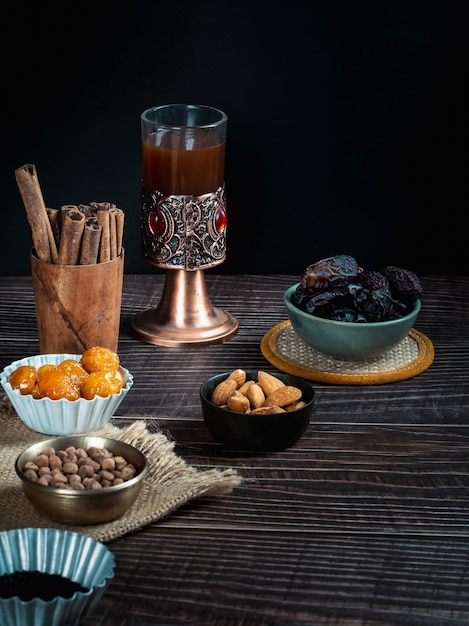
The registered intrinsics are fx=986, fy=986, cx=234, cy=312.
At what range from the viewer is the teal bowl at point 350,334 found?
5.04 ft

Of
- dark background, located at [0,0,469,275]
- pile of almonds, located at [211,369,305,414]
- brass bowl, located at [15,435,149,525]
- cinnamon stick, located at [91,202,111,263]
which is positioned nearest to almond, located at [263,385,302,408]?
pile of almonds, located at [211,369,305,414]

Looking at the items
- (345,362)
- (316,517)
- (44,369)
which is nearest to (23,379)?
(44,369)

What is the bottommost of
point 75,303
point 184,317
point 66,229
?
point 184,317

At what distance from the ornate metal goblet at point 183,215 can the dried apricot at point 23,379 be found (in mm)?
394

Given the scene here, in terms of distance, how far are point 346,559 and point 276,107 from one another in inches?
46.3

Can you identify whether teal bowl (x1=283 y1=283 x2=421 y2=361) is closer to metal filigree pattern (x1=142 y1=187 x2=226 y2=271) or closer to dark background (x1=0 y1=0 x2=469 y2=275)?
metal filigree pattern (x1=142 y1=187 x2=226 y2=271)

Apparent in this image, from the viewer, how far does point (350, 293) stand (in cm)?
155

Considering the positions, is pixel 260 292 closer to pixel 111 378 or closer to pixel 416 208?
pixel 416 208

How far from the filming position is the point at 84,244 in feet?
4.92

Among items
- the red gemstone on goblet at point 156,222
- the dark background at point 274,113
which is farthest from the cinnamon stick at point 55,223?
the dark background at point 274,113

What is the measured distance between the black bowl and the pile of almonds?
2cm

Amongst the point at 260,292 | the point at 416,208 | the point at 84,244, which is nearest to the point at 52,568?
the point at 84,244

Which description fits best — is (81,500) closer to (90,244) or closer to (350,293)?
(90,244)

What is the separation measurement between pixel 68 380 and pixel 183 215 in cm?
45
